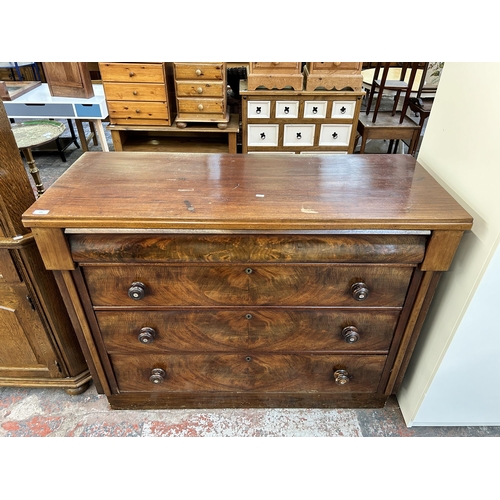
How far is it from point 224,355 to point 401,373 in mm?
689

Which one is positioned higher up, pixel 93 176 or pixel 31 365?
pixel 93 176

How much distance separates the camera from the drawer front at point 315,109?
295 centimetres

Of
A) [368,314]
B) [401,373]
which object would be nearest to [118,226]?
[368,314]

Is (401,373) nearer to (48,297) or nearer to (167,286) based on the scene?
(167,286)

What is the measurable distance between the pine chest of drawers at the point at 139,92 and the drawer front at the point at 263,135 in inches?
27.0

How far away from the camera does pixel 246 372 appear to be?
143 cm

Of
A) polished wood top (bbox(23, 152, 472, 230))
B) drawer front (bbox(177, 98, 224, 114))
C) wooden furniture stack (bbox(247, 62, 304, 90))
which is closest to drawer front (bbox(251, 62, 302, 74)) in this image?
wooden furniture stack (bbox(247, 62, 304, 90))

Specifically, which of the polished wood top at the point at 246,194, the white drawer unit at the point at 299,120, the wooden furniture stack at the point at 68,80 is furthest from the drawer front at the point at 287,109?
the polished wood top at the point at 246,194

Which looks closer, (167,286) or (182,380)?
(167,286)

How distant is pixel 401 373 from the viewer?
1.44m

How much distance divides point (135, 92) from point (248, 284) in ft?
7.72

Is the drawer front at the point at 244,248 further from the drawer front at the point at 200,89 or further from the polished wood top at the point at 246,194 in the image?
the drawer front at the point at 200,89
